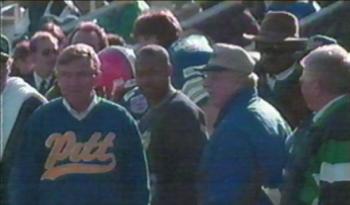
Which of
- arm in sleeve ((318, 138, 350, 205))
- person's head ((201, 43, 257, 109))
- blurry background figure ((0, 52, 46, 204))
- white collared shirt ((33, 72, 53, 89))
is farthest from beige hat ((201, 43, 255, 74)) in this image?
white collared shirt ((33, 72, 53, 89))

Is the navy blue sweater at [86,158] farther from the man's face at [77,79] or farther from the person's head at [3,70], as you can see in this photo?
the person's head at [3,70]

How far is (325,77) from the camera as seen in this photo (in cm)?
409

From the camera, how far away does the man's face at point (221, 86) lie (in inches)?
174

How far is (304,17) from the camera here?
24.0 feet

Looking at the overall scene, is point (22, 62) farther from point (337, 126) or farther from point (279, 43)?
point (337, 126)

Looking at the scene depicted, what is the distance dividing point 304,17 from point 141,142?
10.1 ft

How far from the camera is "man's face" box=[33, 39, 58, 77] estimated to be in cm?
601

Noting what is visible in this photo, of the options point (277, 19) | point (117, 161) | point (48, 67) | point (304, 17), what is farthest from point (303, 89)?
point (304, 17)

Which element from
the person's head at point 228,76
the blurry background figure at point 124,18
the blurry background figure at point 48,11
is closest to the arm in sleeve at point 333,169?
the person's head at point 228,76

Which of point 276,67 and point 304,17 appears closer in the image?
point 276,67

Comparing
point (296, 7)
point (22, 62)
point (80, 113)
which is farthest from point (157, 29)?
point (296, 7)

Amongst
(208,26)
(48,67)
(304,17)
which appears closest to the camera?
(48,67)

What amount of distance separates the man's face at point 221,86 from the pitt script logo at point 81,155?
337mm

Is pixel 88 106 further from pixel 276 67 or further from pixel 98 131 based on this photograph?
pixel 276 67
